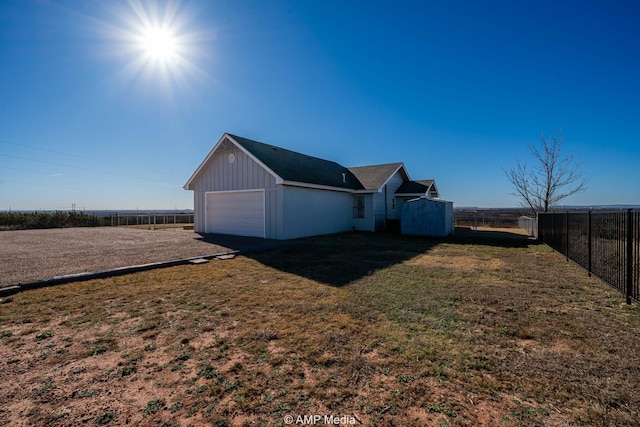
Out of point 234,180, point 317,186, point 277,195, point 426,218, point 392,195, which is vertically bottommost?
point 426,218

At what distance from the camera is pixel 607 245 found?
560 cm

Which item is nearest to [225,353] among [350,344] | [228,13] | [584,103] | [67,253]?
[350,344]

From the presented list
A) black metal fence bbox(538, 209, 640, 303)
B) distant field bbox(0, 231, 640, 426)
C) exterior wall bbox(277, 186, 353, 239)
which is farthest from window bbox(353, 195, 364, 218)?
distant field bbox(0, 231, 640, 426)

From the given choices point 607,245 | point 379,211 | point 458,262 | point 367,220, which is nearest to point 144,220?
point 367,220

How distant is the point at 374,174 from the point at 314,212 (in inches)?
277

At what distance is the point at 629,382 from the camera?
7.72ft

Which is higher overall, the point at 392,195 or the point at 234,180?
the point at 234,180

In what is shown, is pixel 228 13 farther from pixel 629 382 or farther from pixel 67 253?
pixel 629 382

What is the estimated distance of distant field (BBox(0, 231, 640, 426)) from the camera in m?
2.05

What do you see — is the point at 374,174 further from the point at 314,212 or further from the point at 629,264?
the point at 629,264

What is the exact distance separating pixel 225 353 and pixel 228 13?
10.9m

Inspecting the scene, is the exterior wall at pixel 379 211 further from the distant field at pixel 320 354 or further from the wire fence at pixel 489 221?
the distant field at pixel 320 354

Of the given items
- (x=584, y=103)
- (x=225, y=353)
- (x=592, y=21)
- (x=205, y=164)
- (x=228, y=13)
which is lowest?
(x=225, y=353)

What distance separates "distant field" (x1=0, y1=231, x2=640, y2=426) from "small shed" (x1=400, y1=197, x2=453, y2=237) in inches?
366
